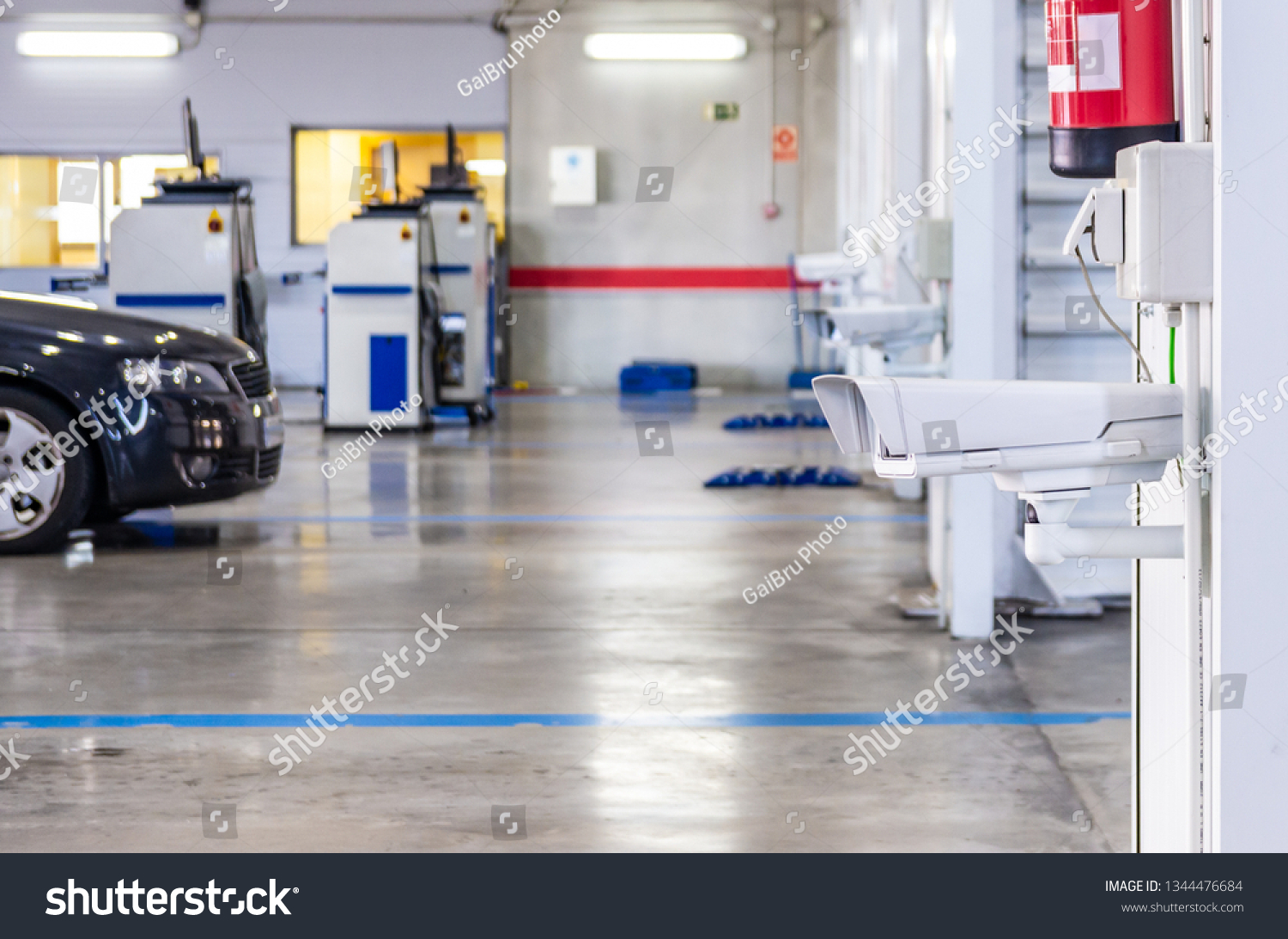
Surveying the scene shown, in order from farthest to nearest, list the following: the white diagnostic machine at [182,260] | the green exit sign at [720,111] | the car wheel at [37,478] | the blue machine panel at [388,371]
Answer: the green exit sign at [720,111]
the blue machine panel at [388,371]
the white diagnostic machine at [182,260]
the car wheel at [37,478]

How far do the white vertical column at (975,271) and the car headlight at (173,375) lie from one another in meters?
3.09

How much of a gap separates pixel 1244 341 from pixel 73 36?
1695 centimetres

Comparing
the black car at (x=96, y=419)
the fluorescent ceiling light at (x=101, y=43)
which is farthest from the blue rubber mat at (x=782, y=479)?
the fluorescent ceiling light at (x=101, y=43)

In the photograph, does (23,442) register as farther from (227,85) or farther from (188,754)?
(227,85)

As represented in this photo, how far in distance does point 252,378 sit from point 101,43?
11.7 metres

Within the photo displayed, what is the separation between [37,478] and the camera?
5.82 metres

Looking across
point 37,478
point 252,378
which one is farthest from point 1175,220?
point 252,378

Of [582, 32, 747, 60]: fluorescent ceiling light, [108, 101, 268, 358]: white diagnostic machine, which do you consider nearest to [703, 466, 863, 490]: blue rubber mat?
[108, 101, 268, 358]: white diagnostic machine

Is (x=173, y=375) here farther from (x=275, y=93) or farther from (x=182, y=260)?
(x=275, y=93)

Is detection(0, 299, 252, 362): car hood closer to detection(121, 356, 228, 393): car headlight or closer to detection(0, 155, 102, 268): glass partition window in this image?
detection(121, 356, 228, 393): car headlight

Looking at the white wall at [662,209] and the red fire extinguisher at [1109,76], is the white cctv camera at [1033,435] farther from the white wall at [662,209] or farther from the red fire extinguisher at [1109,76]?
the white wall at [662,209]

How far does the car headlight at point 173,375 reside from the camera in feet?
19.0

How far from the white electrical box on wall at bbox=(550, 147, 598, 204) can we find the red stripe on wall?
2.63 ft
